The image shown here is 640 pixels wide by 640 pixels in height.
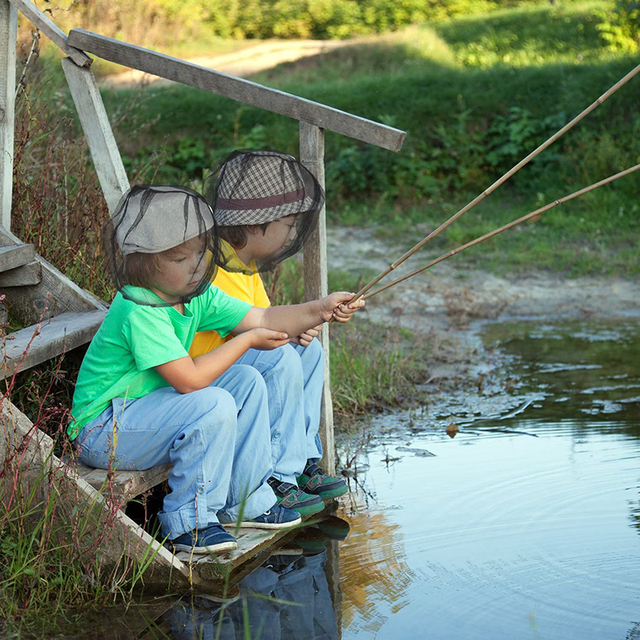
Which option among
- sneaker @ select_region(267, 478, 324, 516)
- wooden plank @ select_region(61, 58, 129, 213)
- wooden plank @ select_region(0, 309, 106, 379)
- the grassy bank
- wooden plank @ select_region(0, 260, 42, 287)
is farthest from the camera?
the grassy bank

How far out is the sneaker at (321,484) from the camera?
147 inches

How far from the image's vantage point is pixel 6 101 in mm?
3928

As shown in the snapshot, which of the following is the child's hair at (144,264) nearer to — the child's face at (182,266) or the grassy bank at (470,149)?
the child's face at (182,266)

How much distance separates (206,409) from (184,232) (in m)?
0.59

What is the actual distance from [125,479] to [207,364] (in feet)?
1.53

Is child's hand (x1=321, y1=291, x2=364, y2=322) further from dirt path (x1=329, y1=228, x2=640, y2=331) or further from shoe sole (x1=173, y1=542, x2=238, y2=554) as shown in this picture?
dirt path (x1=329, y1=228, x2=640, y2=331)

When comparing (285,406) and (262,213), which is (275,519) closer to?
(285,406)

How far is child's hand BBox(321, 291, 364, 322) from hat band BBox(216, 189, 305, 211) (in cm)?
39

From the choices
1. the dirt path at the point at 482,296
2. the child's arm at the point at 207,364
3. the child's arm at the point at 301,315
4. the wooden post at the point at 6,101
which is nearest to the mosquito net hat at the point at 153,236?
the child's arm at the point at 207,364

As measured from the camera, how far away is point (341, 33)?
71.2 feet

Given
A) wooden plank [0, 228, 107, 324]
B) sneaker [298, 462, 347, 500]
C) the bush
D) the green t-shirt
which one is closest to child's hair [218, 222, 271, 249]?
the green t-shirt

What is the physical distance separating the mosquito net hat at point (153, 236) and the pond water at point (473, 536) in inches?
40.4

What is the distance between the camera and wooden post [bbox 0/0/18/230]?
3.92 meters

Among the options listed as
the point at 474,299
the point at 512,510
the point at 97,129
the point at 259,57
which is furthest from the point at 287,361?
the point at 259,57
